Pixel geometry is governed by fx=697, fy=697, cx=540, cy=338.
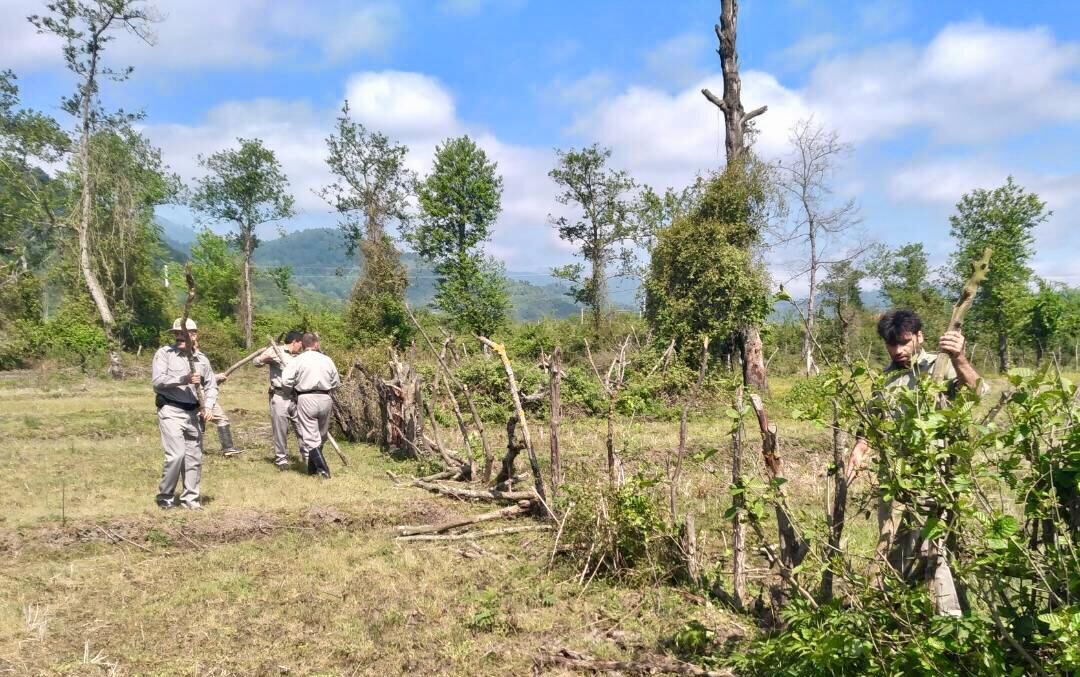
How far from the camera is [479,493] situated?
6.91m

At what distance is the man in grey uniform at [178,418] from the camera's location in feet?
21.1

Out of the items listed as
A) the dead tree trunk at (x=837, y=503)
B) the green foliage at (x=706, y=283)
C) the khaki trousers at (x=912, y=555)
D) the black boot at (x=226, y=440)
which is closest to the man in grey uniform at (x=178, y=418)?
the black boot at (x=226, y=440)

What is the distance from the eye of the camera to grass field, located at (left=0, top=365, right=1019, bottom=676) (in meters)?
3.89

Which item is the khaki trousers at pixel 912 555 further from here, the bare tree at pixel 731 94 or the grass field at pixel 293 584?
the bare tree at pixel 731 94

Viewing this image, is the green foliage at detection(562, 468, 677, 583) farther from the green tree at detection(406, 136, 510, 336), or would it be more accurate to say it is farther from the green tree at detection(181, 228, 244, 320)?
the green tree at detection(181, 228, 244, 320)

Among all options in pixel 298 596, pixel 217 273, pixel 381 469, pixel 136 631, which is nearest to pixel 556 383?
pixel 298 596

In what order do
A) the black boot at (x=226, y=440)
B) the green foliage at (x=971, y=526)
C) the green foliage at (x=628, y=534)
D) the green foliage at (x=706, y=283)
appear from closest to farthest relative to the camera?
the green foliage at (x=971, y=526)
the green foliage at (x=628, y=534)
the black boot at (x=226, y=440)
the green foliage at (x=706, y=283)

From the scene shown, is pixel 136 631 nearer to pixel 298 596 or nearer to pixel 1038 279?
pixel 298 596

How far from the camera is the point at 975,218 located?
2680 cm

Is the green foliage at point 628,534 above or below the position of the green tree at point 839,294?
below

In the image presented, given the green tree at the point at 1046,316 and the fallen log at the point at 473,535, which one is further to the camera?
the green tree at the point at 1046,316

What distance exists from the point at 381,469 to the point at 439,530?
2.96 m

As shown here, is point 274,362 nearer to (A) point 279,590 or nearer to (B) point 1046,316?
(A) point 279,590

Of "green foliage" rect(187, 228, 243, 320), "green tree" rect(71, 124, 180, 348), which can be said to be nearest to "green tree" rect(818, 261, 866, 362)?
"green tree" rect(71, 124, 180, 348)
